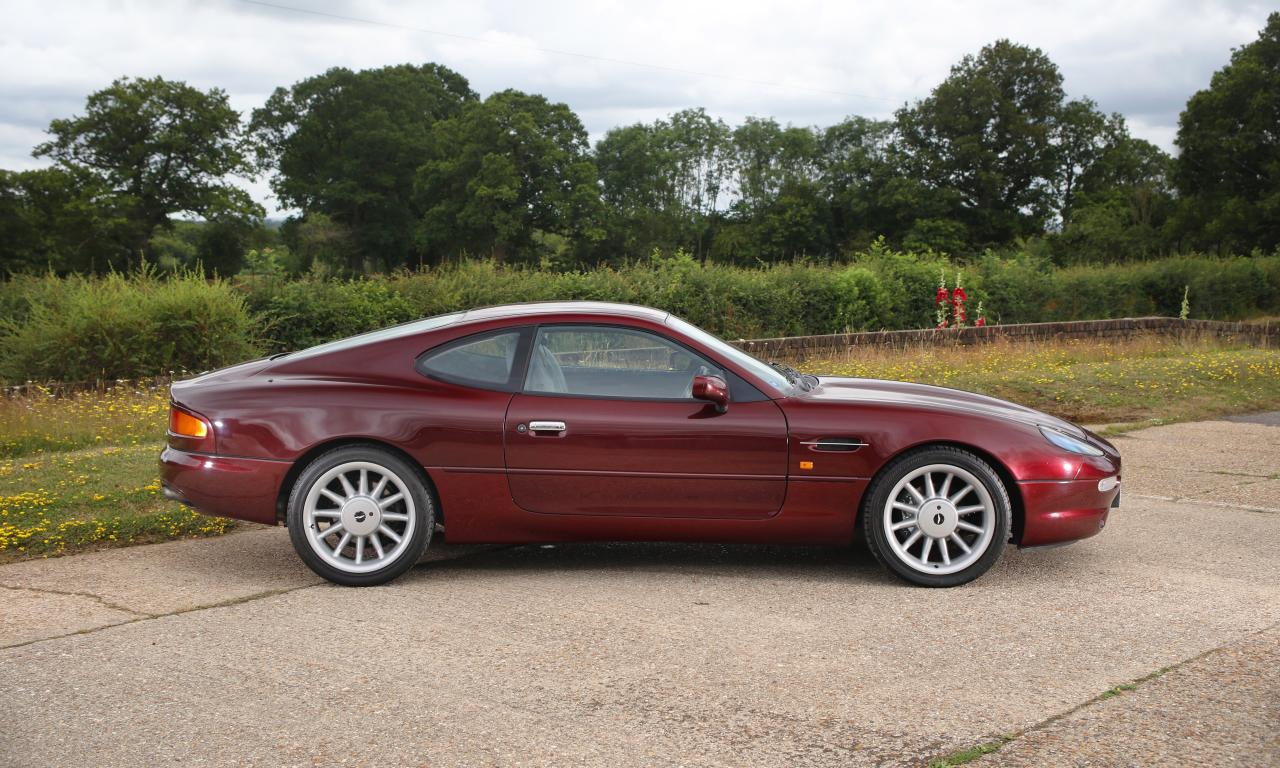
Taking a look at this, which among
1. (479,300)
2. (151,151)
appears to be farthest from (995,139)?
(479,300)

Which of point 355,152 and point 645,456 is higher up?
point 355,152

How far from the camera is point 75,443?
1070cm

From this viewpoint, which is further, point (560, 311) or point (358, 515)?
point (560, 311)

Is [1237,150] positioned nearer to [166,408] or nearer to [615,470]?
[166,408]

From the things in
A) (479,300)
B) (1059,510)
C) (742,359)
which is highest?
(479,300)

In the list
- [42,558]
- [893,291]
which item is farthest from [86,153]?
[42,558]

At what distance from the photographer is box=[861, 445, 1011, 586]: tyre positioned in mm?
5664

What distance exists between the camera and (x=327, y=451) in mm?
5754

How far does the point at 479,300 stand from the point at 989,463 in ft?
46.1

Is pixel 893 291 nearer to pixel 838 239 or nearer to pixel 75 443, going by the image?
pixel 75 443

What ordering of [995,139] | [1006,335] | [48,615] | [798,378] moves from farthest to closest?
1. [995,139]
2. [1006,335]
3. [798,378]
4. [48,615]

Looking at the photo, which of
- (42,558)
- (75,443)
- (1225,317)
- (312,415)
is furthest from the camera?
(1225,317)

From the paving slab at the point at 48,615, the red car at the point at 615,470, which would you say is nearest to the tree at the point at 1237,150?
the red car at the point at 615,470

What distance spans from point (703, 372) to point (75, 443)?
7.23 metres
